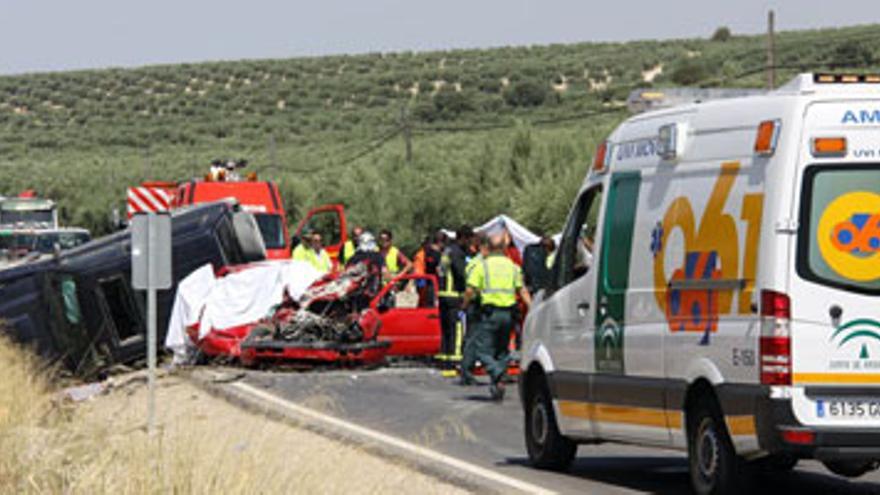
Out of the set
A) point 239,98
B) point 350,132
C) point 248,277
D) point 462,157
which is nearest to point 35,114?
point 239,98

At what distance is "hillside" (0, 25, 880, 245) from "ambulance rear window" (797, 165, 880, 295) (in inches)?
1207

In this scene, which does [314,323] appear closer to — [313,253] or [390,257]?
[390,257]

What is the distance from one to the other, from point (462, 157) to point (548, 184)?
12364mm

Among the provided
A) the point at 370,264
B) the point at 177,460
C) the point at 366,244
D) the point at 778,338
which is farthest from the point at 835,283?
the point at 366,244

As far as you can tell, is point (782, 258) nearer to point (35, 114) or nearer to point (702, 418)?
point (702, 418)

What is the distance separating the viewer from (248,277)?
24.8 m

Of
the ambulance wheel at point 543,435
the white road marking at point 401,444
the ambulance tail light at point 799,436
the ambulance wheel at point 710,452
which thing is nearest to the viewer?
the ambulance tail light at point 799,436

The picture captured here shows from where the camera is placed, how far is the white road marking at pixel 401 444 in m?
12.3

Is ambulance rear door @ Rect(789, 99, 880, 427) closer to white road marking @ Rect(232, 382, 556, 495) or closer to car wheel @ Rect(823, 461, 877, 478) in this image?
car wheel @ Rect(823, 461, 877, 478)

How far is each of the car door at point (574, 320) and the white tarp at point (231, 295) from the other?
432 inches

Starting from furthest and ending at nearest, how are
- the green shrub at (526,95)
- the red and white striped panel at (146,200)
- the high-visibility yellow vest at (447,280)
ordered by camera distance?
the green shrub at (526,95), the red and white striped panel at (146,200), the high-visibility yellow vest at (447,280)

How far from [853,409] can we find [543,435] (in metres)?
3.65

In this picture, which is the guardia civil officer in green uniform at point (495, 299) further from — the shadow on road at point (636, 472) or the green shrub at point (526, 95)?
the green shrub at point (526, 95)

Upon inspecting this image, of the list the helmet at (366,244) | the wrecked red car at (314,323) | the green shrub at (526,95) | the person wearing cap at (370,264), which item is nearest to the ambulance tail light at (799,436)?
the wrecked red car at (314,323)
